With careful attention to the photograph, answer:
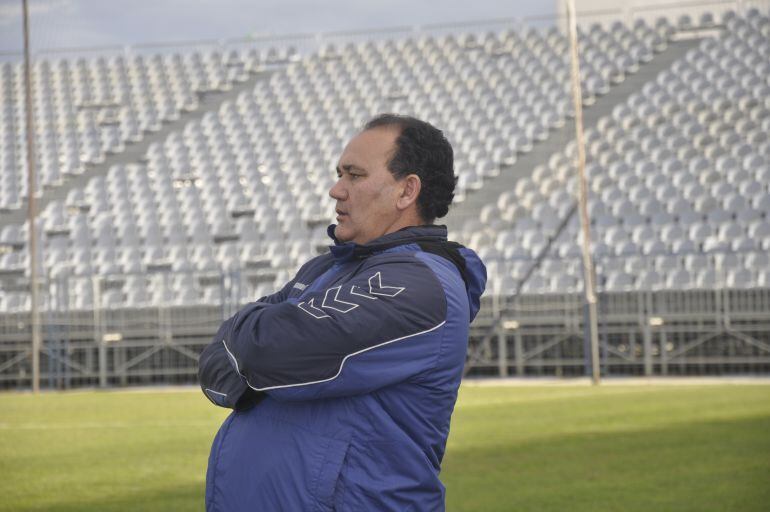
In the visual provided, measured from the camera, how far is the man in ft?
7.11

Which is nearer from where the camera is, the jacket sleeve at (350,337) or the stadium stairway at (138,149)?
the jacket sleeve at (350,337)

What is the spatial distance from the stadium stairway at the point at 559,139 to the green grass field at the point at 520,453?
864cm

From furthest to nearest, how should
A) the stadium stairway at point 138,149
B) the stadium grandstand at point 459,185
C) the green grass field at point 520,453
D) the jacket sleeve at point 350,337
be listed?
the stadium stairway at point 138,149, the stadium grandstand at point 459,185, the green grass field at point 520,453, the jacket sleeve at point 350,337

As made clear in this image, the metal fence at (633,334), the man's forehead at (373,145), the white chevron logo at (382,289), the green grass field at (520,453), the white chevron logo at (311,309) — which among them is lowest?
the green grass field at (520,453)

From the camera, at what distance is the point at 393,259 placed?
2262 mm

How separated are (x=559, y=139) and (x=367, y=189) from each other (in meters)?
21.5

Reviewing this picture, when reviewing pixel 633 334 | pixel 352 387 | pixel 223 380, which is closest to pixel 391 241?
pixel 352 387

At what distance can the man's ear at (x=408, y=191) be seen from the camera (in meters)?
2.40

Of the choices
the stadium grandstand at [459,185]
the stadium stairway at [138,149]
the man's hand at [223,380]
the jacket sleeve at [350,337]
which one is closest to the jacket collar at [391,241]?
the jacket sleeve at [350,337]

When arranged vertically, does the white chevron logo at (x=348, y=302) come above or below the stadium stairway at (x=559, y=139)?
below

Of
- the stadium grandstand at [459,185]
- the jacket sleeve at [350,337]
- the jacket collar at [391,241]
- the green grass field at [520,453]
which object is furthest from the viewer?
the stadium grandstand at [459,185]

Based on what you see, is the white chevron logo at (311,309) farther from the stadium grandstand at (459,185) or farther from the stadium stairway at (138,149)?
the stadium stairway at (138,149)

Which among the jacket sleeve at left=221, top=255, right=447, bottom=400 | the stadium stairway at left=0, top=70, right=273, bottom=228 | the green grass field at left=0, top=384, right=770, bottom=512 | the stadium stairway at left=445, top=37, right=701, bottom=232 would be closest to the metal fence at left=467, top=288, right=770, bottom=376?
the green grass field at left=0, top=384, right=770, bottom=512

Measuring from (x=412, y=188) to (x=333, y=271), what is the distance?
0.24m
